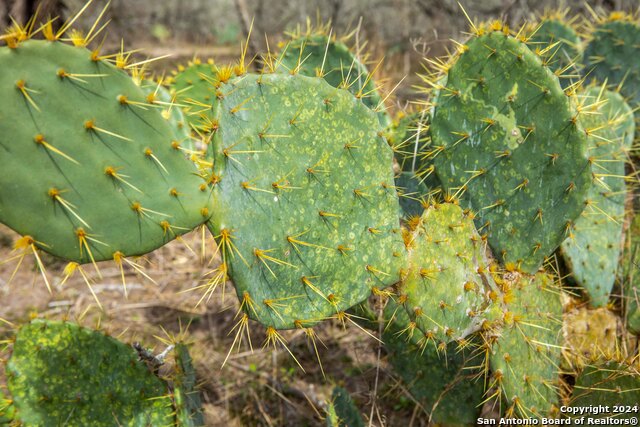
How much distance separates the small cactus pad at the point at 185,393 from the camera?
133 cm

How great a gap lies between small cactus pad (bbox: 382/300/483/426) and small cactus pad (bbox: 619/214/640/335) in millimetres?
525

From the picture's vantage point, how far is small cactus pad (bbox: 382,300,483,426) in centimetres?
148

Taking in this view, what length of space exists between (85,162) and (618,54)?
2115 mm

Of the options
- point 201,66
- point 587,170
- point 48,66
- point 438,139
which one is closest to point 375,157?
point 438,139

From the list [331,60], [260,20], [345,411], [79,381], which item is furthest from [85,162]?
[260,20]

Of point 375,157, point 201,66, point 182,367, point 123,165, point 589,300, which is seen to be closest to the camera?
point 123,165

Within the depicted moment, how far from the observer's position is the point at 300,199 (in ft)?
3.85

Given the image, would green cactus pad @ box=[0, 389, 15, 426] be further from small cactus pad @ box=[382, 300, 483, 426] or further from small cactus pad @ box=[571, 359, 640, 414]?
small cactus pad @ box=[571, 359, 640, 414]

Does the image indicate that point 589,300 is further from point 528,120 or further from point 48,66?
point 48,66

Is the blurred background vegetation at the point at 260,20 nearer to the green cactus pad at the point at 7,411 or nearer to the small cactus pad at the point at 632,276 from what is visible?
the small cactus pad at the point at 632,276

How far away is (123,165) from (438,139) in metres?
0.83

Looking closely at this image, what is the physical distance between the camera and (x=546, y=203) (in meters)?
1.43

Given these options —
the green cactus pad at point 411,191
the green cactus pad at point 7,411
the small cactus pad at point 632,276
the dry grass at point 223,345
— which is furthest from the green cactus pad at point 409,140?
the green cactus pad at point 7,411

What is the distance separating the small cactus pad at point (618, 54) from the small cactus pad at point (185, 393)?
185 centimetres
